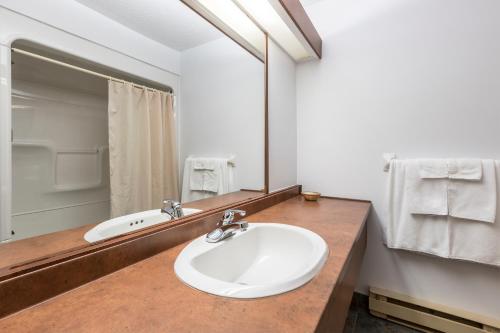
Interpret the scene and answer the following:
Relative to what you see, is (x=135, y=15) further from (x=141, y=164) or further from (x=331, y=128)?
(x=331, y=128)

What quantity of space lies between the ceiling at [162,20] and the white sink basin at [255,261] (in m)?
0.77

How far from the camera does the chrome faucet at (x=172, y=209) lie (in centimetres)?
83

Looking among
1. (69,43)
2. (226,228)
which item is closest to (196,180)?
(226,228)

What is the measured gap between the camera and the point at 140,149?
2.51 feet

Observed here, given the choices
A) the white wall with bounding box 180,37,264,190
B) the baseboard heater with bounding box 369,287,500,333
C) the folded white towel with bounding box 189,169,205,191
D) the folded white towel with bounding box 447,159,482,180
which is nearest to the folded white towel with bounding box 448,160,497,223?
the folded white towel with bounding box 447,159,482,180

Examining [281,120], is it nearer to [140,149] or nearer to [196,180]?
[196,180]

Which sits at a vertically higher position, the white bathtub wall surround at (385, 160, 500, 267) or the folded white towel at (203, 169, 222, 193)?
the folded white towel at (203, 169, 222, 193)

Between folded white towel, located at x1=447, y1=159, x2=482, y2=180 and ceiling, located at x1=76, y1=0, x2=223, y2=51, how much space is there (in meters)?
1.36

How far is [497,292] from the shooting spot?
115 cm

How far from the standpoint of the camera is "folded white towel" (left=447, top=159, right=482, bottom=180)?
107 cm

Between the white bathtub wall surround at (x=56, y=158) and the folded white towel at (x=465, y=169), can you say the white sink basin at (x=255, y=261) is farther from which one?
the folded white towel at (x=465, y=169)

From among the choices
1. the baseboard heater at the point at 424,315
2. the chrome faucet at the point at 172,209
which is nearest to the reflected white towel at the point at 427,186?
the baseboard heater at the point at 424,315

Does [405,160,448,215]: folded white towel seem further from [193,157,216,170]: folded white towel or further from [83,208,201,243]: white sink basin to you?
[83,208,201,243]: white sink basin

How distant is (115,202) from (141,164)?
0.15 m
